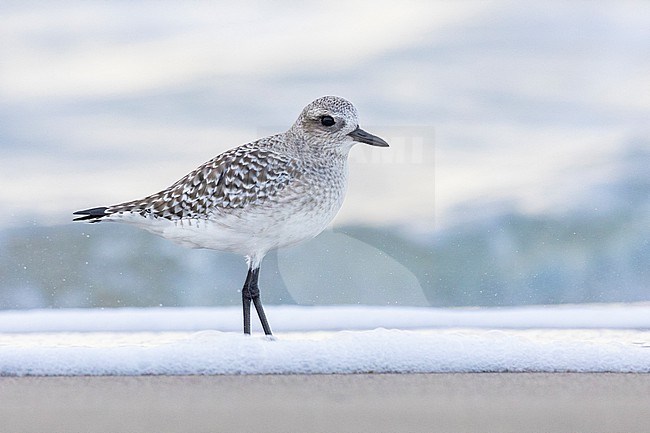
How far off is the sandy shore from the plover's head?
1.75 ft

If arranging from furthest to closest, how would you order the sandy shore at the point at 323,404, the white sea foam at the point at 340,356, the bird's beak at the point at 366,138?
the bird's beak at the point at 366,138 → the white sea foam at the point at 340,356 → the sandy shore at the point at 323,404

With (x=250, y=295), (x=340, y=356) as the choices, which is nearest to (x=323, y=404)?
(x=340, y=356)

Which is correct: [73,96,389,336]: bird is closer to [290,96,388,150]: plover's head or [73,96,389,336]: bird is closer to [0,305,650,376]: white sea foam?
[290,96,388,150]: plover's head

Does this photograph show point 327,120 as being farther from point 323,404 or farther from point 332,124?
point 323,404

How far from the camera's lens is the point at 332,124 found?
1.75 meters

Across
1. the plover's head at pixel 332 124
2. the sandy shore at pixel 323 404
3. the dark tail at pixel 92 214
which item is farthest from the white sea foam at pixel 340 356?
the plover's head at pixel 332 124

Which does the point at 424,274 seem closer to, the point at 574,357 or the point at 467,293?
the point at 467,293

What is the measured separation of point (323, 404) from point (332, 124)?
2.07 feet

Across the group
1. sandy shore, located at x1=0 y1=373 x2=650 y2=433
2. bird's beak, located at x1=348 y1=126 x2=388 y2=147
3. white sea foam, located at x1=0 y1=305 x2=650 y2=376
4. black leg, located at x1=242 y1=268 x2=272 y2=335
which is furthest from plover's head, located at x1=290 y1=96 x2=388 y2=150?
sandy shore, located at x1=0 y1=373 x2=650 y2=433

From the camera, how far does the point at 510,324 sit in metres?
1.98

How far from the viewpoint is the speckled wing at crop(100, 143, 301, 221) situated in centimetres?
172

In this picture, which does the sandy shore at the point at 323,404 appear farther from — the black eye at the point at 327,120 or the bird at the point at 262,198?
the black eye at the point at 327,120

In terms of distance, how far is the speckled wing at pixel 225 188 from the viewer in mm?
1725

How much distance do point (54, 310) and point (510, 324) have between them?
1059mm
